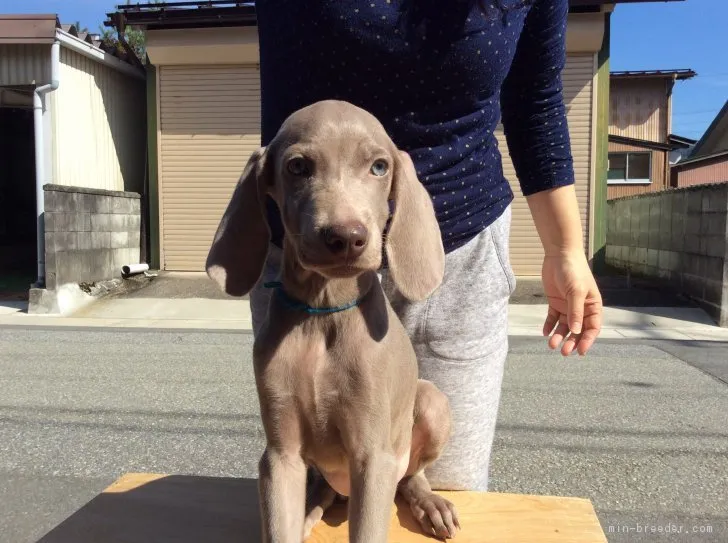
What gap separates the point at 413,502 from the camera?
6.63 ft

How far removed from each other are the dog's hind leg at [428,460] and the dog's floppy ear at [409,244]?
1.51ft

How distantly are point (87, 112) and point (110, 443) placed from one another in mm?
8391

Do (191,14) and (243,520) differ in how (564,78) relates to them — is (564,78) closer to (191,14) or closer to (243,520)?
(191,14)

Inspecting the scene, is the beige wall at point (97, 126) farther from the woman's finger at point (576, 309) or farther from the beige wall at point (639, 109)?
the beige wall at point (639, 109)

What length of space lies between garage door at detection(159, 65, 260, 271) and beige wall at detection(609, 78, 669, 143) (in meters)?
10.7

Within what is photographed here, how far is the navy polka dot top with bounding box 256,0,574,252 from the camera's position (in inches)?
65.4

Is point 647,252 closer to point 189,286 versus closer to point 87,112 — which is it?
point 189,286

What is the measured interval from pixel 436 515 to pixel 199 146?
1097 cm

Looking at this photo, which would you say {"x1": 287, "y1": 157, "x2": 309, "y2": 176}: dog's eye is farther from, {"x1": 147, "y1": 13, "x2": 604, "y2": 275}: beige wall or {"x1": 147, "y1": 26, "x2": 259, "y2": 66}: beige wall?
{"x1": 147, "y1": 26, "x2": 259, "y2": 66}: beige wall

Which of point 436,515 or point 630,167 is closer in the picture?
point 436,515

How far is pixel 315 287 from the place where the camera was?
60.3 inches

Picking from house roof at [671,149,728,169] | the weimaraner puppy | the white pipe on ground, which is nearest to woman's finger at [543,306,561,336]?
the weimaraner puppy

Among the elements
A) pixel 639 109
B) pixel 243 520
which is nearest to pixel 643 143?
pixel 639 109

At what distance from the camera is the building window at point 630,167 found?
57.7 feet
